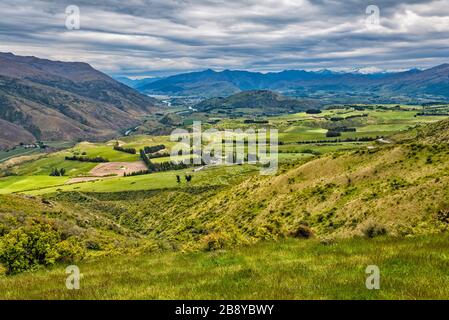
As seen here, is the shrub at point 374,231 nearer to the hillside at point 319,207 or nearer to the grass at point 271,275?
the hillside at point 319,207

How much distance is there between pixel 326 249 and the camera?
19500mm

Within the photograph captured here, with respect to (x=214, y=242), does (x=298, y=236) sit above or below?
below

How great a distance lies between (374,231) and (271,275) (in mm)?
9692

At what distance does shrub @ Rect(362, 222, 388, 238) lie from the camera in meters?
22.3

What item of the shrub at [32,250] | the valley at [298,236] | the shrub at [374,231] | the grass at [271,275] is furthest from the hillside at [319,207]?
the shrub at [32,250]

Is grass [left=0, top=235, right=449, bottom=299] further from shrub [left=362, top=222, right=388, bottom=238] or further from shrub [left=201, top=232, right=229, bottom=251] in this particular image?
shrub [left=201, top=232, right=229, bottom=251]

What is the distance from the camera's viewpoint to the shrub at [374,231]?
22.3 meters

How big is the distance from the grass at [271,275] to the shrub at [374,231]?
148 centimetres

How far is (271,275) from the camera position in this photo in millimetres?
15023

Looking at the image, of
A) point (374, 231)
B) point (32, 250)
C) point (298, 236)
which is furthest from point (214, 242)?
point (32, 250)

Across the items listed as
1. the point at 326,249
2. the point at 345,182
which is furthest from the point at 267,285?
the point at 345,182

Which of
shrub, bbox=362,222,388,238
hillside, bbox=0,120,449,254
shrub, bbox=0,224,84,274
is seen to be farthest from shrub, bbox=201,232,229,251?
shrub, bbox=362,222,388,238

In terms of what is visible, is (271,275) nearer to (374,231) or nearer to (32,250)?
(374,231)
